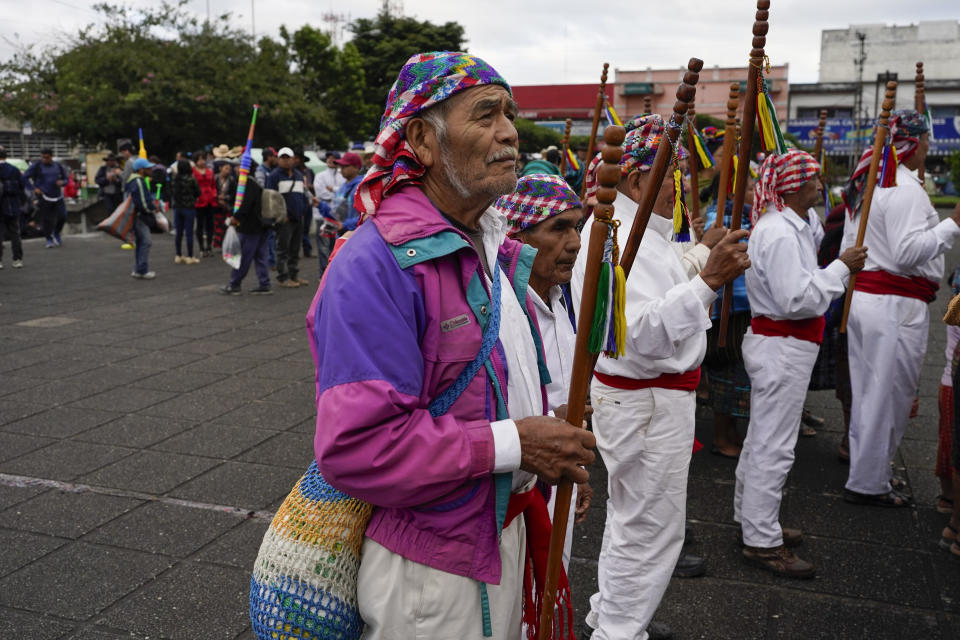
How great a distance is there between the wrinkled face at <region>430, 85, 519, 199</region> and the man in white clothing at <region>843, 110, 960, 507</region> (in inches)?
133

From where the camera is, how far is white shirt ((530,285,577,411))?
9.02ft

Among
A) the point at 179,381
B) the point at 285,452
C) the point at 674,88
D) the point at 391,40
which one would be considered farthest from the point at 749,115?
the point at 674,88

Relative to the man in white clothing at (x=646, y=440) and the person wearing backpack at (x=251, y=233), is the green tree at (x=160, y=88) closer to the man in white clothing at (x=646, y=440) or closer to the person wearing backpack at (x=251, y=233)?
the person wearing backpack at (x=251, y=233)

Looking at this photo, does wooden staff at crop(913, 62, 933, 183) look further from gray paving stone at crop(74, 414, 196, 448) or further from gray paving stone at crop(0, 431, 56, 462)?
gray paving stone at crop(0, 431, 56, 462)

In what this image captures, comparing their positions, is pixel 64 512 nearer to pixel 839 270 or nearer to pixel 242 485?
pixel 242 485

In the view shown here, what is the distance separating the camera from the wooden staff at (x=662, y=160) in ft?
6.73

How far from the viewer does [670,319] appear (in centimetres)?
295

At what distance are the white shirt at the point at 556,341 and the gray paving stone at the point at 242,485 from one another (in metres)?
2.22

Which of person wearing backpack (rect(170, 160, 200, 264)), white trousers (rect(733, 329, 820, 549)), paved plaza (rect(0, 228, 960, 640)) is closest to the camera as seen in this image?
paved plaza (rect(0, 228, 960, 640))

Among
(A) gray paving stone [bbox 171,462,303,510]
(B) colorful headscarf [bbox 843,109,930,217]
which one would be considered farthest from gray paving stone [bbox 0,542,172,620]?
(B) colorful headscarf [bbox 843,109,930,217]

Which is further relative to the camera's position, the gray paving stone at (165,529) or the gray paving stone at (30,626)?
the gray paving stone at (165,529)

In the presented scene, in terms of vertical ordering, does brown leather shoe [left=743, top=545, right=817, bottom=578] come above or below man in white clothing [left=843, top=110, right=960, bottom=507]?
below

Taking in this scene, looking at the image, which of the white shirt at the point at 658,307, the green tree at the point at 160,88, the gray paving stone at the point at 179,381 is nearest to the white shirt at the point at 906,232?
the white shirt at the point at 658,307

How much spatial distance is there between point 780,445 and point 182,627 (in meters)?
2.75
